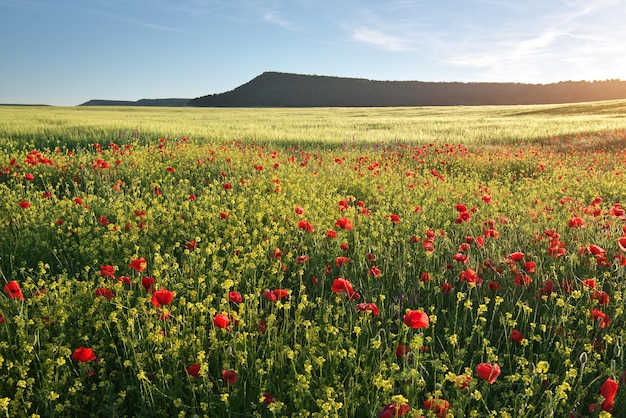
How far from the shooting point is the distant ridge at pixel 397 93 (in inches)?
2992

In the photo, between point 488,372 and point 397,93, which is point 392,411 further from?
point 397,93

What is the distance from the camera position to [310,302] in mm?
2646

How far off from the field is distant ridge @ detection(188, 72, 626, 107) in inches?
3067

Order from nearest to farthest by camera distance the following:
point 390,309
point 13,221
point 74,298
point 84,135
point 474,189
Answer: point 74,298 → point 390,309 → point 13,221 → point 474,189 → point 84,135

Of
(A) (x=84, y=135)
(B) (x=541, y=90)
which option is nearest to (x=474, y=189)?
(A) (x=84, y=135)

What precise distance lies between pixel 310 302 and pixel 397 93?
284ft

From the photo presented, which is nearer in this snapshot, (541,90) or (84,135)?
(84,135)

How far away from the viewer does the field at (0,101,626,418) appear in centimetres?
198

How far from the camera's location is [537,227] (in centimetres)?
429

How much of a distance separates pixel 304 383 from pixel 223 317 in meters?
0.43

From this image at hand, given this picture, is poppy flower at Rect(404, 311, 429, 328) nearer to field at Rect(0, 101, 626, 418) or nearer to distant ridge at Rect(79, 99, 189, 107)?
field at Rect(0, 101, 626, 418)

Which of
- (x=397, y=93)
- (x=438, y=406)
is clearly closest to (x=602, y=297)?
(x=438, y=406)

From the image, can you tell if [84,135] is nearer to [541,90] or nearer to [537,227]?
[537,227]

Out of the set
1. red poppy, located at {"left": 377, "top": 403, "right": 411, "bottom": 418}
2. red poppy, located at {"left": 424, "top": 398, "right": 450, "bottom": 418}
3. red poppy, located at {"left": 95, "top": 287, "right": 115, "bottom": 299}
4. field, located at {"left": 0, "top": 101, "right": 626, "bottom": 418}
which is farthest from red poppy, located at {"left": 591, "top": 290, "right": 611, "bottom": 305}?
red poppy, located at {"left": 95, "top": 287, "right": 115, "bottom": 299}
